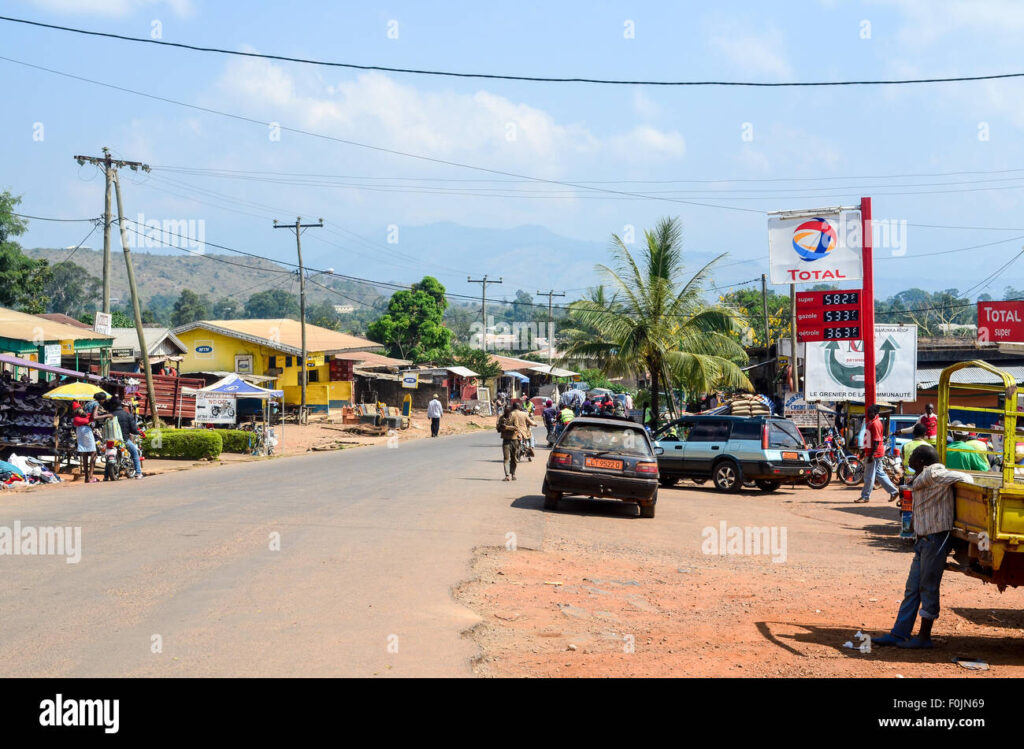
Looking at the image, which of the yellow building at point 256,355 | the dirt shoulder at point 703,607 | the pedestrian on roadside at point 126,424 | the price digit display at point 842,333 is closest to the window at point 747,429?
the dirt shoulder at point 703,607

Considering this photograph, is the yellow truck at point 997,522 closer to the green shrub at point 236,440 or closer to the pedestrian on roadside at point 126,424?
the pedestrian on roadside at point 126,424

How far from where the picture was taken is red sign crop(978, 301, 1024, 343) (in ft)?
108

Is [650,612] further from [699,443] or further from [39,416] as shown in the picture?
[39,416]

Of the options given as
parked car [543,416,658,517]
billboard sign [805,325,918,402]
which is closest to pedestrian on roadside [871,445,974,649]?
parked car [543,416,658,517]

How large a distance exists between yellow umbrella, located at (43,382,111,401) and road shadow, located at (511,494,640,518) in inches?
414

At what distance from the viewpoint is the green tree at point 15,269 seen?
4853 cm

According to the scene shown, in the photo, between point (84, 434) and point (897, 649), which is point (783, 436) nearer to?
point (897, 649)

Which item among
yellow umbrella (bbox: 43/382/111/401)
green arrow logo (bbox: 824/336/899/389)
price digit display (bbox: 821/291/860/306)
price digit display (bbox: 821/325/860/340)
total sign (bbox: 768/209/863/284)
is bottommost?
yellow umbrella (bbox: 43/382/111/401)

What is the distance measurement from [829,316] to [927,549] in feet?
67.2

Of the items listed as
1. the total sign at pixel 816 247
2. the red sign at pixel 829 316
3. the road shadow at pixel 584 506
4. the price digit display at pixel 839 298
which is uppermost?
the total sign at pixel 816 247

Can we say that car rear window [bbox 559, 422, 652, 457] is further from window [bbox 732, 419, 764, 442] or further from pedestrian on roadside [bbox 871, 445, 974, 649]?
pedestrian on roadside [bbox 871, 445, 974, 649]

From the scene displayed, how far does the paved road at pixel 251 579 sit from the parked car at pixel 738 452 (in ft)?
17.8

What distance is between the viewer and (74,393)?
69.1ft

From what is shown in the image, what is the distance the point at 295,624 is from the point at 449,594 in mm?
1832
